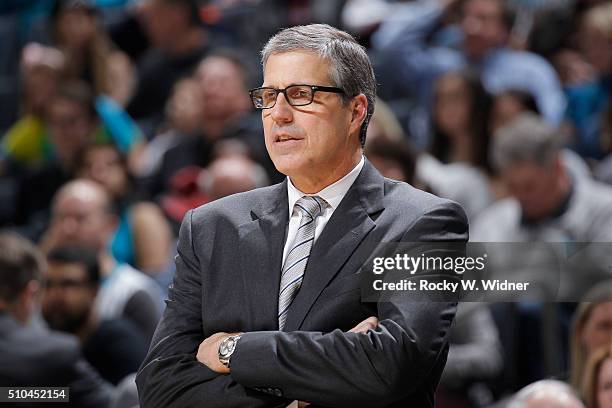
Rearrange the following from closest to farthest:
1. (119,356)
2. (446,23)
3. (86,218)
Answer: (119,356) → (86,218) → (446,23)

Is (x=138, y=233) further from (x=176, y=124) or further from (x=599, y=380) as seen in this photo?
(x=599, y=380)

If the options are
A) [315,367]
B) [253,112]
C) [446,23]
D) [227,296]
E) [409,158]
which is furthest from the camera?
[446,23]

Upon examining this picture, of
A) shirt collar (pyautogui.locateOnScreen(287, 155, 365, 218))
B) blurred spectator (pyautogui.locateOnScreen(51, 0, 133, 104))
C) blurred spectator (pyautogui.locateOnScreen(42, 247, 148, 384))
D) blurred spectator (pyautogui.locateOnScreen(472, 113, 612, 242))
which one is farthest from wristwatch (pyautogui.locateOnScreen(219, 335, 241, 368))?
blurred spectator (pyautogui.locateOnScreen(51, 0, 133, 104))

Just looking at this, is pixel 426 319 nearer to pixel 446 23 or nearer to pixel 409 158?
pixel 409 158

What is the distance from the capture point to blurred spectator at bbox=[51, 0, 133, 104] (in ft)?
24.0

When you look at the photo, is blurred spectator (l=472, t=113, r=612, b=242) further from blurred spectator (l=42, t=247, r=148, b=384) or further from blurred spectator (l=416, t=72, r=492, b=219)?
blurred spectator (l=42, t=247, r=148, b=384)

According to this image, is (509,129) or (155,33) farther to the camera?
(155,33)

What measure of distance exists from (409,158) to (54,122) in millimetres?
2594

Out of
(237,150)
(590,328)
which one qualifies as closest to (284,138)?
(590,328)

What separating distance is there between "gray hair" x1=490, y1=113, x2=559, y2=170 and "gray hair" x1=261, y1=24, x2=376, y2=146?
256 cm

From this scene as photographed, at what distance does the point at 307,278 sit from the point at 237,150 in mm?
3355

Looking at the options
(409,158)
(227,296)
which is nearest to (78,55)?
(409,158)

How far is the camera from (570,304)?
417 cm

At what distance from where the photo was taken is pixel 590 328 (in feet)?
12.7
